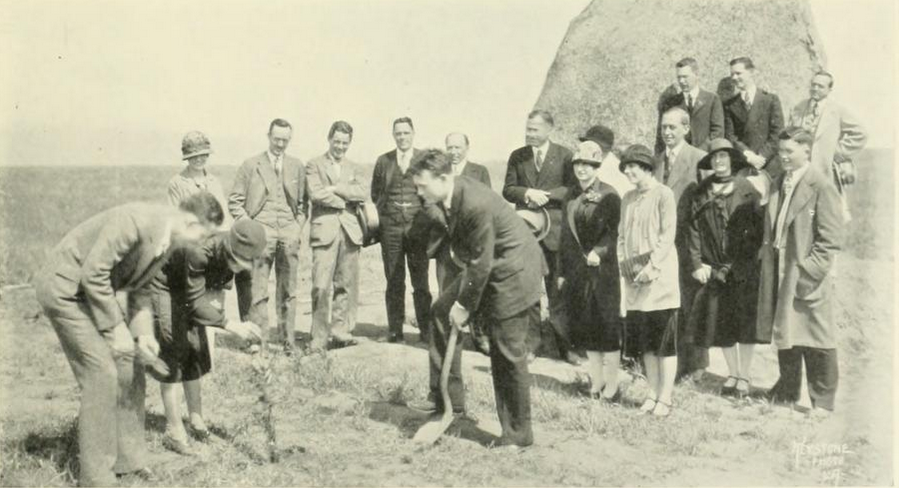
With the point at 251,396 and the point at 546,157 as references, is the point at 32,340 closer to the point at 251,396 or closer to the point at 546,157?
the point at 251,396

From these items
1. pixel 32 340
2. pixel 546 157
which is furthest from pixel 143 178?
pixel 546 157

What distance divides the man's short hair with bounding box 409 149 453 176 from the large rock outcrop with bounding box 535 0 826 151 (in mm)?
4228

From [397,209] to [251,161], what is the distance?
1.21 m

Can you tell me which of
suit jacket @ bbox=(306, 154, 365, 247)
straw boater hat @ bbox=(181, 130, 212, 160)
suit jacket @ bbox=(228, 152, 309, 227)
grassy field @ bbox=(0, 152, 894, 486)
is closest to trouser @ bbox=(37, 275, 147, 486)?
grassy field @ bbox=(0, 152, 894, 486)

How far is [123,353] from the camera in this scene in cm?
466

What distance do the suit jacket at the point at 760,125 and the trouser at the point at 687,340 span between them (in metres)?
1.14

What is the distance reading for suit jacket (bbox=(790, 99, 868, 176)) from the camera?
6871 millimetres

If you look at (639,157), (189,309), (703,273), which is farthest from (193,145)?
(703,273)

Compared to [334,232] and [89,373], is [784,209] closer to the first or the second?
[334,232]

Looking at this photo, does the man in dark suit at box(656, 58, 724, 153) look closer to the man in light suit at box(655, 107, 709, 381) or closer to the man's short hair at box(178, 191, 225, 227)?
the man in light suit at box(655, 107, 709, 381)

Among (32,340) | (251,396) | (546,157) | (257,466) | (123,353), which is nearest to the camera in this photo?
(123,353)

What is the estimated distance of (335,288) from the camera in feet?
24.7

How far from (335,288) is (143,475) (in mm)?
2892

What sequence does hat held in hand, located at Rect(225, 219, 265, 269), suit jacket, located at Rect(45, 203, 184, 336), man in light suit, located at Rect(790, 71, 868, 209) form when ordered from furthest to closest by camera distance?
man in light suit, located at Rect(790, 71, 868, 209), hat held in hand, located at Rect(225, 219, 265, 269), suit jacket, located at Rect(45, 203, 184, 336)
